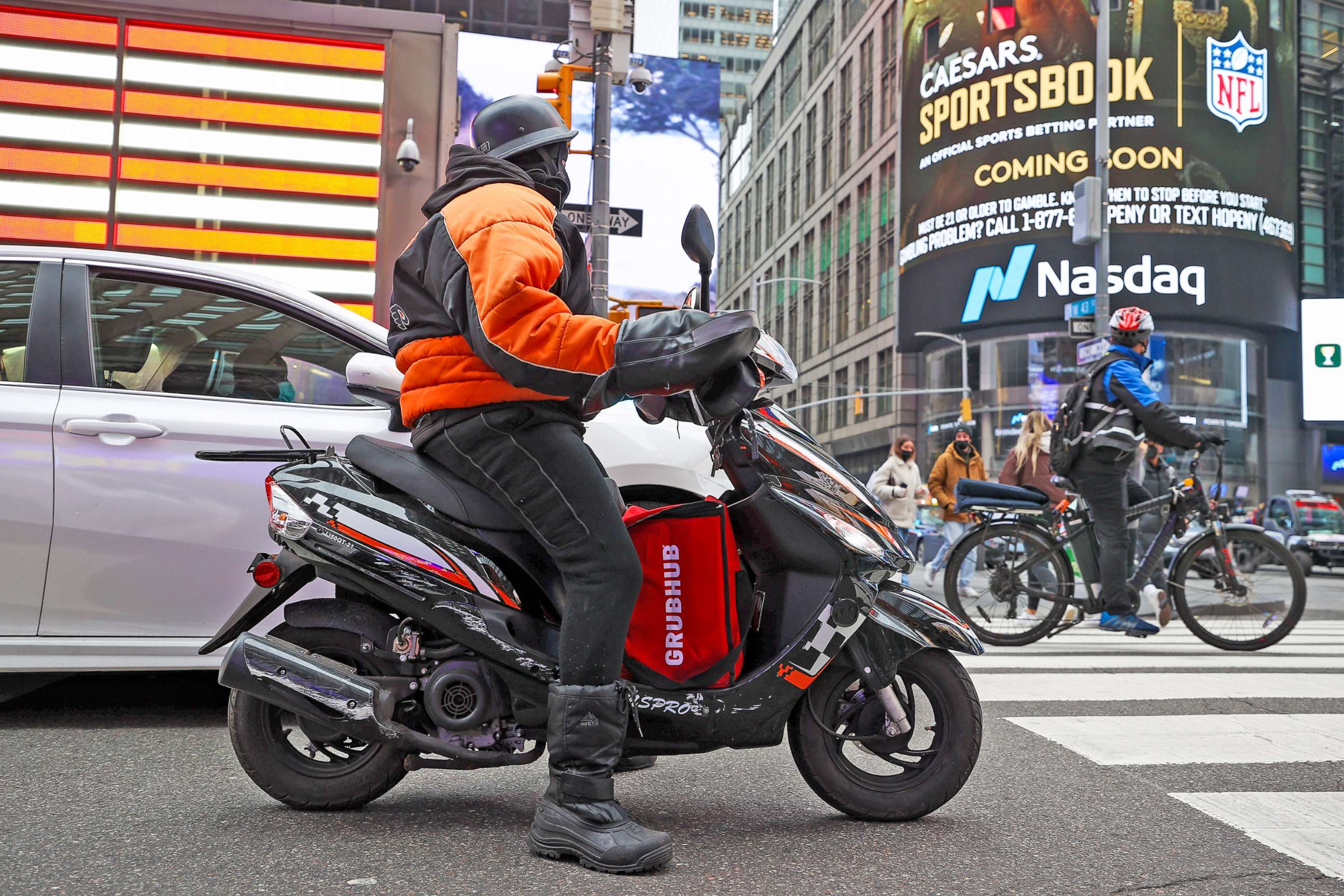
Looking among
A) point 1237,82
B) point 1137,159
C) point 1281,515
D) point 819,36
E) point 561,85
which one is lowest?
point 1281,515

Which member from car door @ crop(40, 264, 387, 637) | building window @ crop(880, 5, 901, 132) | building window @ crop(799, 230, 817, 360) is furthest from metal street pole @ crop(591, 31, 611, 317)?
building window @ crop(799, 230, 817, 360)

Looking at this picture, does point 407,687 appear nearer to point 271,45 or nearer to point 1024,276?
point 271,45

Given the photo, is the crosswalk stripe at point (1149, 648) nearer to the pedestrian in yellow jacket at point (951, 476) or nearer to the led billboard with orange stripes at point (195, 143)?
the pedestrian in yellow jacket at point (951, 476)

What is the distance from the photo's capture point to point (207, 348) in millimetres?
4484

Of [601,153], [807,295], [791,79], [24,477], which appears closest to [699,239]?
[24,477]

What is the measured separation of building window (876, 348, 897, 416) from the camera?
58.5m

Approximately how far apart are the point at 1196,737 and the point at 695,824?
2200 mm

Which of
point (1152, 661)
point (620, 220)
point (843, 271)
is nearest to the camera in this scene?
point (1152, 661)

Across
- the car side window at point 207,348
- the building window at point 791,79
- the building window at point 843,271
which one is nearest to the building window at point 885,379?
the building window at point 843,271

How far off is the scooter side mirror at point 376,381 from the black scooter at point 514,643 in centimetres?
49

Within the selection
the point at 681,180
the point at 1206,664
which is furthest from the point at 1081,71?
the point at 1206,664

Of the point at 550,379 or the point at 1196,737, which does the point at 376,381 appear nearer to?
the point at 550,379

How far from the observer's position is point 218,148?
16.8m

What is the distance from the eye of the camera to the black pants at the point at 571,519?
2805 millimetres
